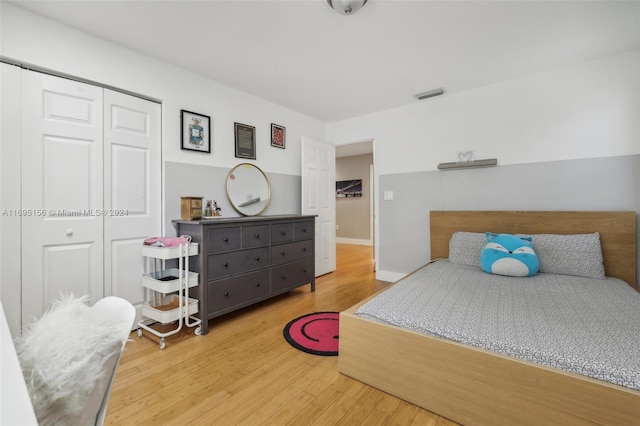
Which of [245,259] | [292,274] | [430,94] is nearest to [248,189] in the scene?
[245,259]

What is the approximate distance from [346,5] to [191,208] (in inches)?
80.8

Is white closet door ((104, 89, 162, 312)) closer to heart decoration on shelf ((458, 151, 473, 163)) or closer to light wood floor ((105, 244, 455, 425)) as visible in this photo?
light wood floor ((105, 244, 455, 425))

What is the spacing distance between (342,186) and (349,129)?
357 cm

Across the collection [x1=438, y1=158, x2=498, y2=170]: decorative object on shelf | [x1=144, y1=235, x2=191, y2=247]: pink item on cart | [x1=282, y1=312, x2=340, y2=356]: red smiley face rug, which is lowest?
[x1=282, y1=312, x2=340, y2=356]: red smiley face rug

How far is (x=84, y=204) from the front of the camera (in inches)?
84.5

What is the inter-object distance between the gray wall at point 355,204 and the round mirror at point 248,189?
14.1 feet

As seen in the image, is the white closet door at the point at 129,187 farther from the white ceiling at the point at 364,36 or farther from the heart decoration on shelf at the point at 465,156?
the heart decoration on shelf at the point at 465,156

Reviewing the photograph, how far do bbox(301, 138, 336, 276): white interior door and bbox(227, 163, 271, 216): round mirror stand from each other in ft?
2.05

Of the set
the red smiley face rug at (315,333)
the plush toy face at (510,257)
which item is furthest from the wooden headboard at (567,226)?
the red smiley face rug at (315,333)

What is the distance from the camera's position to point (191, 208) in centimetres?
259

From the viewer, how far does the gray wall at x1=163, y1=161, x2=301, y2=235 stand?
8.56 feet

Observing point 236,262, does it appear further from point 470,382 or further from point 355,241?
point 355,241

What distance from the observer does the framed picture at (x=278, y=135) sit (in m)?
3.62

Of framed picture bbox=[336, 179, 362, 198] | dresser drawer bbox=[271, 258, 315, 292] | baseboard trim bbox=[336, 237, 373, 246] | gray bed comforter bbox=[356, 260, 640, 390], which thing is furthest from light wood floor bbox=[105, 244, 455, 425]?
framed picture bbox=[336, 179, 362, 198]
